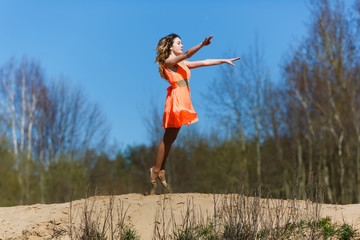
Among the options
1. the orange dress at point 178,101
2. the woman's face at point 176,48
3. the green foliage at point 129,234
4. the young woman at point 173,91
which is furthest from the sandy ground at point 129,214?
the woman's face at point 176,48

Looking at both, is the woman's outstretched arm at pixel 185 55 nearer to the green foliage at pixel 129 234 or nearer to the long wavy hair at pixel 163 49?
A: the long wavy hair at pixel 163 49

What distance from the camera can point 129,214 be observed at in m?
5.38

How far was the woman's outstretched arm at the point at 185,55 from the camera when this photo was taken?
5.51 m

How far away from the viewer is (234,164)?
18797mm

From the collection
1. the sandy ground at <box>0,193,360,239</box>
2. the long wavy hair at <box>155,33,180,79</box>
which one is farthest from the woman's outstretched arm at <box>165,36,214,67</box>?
the sandy ground at <box>0,193,360,239</box>

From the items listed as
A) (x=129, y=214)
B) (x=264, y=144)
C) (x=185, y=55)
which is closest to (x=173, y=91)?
(x=185, y=55)

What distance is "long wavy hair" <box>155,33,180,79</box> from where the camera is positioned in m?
6.27

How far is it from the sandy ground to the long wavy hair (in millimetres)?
1978

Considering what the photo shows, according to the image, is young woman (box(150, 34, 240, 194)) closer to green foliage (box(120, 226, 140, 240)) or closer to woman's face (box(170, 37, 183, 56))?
woman's face (box(170, 37, 183, 56))

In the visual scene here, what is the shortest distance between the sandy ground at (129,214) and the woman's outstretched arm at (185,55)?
1.95m

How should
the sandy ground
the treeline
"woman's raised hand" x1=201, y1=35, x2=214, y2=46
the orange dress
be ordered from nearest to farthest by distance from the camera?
1. the sandy ground
2. "woman's raised hand" x1=201, y1=35, x2=214, y2=46
3. the orange dress
4. the treeline

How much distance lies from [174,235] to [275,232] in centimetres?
119

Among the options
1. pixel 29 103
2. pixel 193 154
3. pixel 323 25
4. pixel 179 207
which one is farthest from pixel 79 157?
pixel 179 207

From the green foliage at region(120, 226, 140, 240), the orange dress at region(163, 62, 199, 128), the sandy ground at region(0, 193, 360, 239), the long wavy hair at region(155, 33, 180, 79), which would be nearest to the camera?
the green foliage at region(120, 226, 140, 240)
